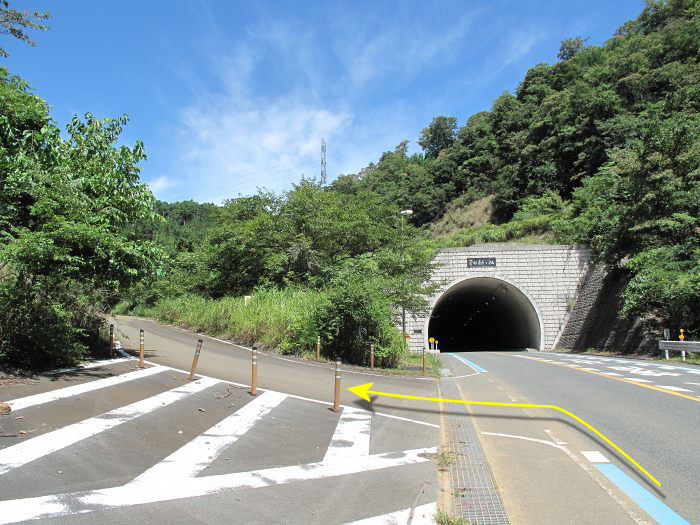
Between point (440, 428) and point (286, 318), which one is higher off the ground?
point (286, 318)

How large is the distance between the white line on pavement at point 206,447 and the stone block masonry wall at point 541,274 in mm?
26392

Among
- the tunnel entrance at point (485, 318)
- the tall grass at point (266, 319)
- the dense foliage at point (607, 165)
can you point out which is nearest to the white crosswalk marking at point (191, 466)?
the tall grass at point (266, 319)

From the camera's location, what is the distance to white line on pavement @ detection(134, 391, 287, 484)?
5148mm

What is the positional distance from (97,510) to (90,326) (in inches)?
446

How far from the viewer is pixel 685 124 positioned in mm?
25484

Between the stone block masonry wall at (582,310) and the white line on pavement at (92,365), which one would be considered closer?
the white line on pavement at (92,365)

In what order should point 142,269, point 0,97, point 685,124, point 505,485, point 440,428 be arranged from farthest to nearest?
1. point 685,124
2. point 0,97
3. point 142,269
4. point 440,428
5. point 505,485

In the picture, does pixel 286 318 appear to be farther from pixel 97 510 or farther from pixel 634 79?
pixel 634 79

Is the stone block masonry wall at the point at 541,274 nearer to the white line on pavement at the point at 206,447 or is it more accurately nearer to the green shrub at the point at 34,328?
the green shrub at the point at 34,328

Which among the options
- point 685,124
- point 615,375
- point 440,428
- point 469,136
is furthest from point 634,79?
point 440,428

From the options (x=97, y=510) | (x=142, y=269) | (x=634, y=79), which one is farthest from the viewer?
(x=634, y=79)

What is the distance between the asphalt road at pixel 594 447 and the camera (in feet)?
15.2

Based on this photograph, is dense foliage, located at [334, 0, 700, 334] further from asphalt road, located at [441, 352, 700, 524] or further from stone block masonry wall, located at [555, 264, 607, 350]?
asphalt road, located at [441, 352, 700, 524]

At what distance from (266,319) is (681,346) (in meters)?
16.0
